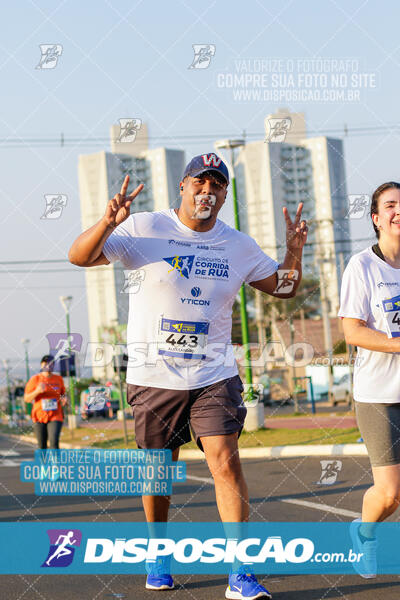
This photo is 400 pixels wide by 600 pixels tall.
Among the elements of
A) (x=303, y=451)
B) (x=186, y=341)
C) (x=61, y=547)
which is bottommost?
(x=303, y=451)

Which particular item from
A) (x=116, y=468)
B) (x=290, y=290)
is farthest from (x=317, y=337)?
(x=290, y=290)

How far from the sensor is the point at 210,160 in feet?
14.9

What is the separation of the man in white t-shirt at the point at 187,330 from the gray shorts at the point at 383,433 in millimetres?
655

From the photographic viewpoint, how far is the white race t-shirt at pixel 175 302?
4.52 meters

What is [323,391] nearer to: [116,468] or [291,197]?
[116,468]

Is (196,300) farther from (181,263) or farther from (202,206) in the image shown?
(202,206)

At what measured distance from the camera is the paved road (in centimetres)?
453

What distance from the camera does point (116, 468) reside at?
12.8m

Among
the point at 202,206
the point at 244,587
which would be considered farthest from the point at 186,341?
the point at 244,587

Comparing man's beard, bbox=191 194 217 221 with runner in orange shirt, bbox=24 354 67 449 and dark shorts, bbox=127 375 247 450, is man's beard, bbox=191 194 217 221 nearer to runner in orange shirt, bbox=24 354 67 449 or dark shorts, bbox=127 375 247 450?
dark shorts, bbox=127 375 247 450

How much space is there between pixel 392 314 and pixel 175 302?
1.09 metres

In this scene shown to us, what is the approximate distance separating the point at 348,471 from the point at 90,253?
691 cm

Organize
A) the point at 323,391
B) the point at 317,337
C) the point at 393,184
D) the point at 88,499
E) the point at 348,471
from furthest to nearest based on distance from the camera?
the point at 317,337, the point at 323,391, the point at 348,471, the point at 88,499, the point at 393,184

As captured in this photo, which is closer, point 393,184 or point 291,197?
point 393,184
